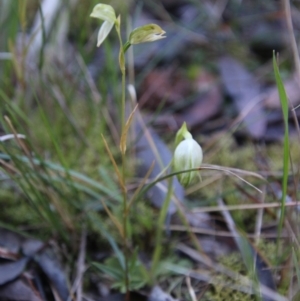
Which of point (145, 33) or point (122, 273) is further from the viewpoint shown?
point (122, 273)

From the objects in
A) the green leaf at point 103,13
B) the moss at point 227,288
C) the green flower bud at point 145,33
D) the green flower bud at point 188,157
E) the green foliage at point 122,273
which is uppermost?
the green leaf at point 103,13

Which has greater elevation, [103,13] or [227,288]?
[103,13]

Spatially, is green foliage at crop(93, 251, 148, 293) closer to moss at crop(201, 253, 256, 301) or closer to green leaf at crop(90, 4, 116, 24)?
moss at crop(201, 253, 256, 301)

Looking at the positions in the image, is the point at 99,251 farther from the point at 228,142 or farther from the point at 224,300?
the point at 228,142

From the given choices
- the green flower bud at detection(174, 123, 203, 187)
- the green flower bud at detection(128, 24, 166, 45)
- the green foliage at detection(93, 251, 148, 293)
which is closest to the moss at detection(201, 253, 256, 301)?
the green foliage at detection(93, 251, 148, 293)

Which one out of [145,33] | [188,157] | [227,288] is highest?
[145,33]

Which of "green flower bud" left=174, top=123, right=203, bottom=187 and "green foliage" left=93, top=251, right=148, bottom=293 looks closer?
"green flower bud" left=174, top=123, right=203, bottom=187

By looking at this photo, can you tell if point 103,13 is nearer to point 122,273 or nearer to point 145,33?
point 145,33

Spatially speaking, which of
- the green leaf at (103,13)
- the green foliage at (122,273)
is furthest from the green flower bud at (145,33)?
the green foliage at (122,273)

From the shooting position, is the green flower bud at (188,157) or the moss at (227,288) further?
the moss at (227,288)

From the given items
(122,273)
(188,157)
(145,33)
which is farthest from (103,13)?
(122,273)

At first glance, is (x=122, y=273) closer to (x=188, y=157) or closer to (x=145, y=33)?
(x=188, y=157)

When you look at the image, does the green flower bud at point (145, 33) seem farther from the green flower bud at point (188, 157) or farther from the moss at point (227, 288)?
the moss at point (227, 288)
